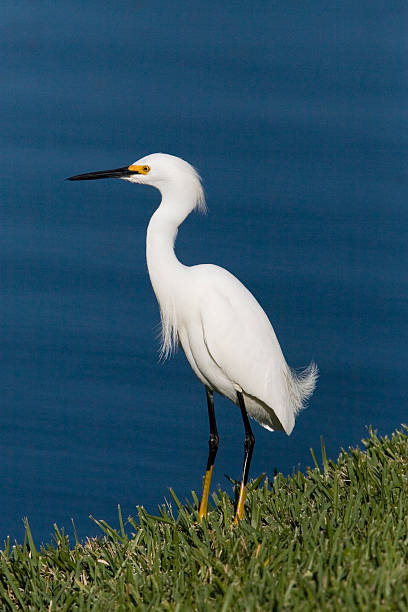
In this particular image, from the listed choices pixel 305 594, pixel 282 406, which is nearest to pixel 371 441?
pixel 282 406

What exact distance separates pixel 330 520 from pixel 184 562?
0.33 m

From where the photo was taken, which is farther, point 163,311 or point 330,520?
point 163,311

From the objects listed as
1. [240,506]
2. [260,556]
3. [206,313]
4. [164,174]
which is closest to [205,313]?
[206,313]

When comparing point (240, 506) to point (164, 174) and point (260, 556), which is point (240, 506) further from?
point (164, 174)

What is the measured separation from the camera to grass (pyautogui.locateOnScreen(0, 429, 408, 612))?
1525 millimetres

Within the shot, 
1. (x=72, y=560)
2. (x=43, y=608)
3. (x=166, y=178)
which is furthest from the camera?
(x=166, y=178)

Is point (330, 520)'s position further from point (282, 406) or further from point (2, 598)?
point (2, 598)

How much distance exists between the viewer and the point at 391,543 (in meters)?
1.65

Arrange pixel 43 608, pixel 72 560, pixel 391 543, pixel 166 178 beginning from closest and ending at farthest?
1. pixel 391 543
2. pixel 43 608
3. pixel 72 560
4. pixel 166 178

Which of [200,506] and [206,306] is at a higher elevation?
[206,306]

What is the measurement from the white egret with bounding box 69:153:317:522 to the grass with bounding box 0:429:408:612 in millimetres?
158

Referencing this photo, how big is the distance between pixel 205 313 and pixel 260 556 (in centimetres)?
74

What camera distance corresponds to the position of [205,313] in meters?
2.28

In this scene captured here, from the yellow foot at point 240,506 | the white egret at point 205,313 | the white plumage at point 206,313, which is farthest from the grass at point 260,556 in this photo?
the white plumage at point 206,313
